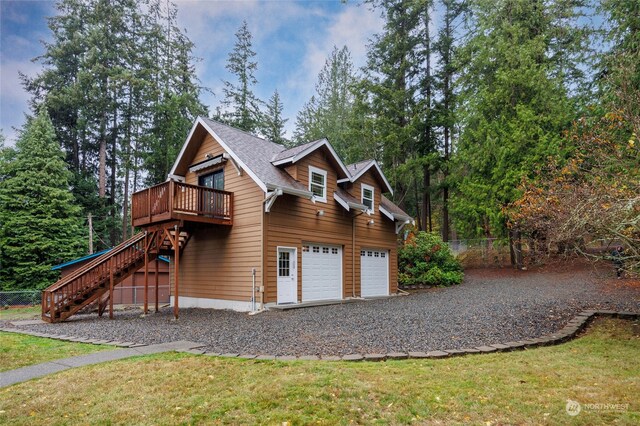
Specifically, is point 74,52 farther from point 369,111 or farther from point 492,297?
point 492,297

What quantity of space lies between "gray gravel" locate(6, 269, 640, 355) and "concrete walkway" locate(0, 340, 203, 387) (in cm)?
51

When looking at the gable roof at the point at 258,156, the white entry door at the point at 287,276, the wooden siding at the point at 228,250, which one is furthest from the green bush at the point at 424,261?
the wooden siding at the point at 228,250

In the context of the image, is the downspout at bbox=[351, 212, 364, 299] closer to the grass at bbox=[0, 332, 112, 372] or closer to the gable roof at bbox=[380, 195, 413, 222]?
the gable roof at bbox=[380, 195, 413, 222]

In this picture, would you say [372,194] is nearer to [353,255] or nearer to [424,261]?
[353,255]

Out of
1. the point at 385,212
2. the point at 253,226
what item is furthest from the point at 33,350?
the point at 385,212

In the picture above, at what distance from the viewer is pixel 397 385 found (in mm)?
4230

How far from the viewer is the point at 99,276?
11414 mm

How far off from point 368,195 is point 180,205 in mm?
8485

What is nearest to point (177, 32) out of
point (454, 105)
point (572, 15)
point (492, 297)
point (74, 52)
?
point (74, 52)

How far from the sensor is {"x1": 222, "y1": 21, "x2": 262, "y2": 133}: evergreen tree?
28438 mm

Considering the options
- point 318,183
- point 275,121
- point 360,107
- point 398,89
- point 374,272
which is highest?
point 275,121

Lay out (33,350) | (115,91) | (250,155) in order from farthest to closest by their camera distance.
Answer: (115,91) < (250,155) < (33,350)

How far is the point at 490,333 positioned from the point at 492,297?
5.89m

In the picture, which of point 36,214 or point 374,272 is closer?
Answer: point 374,272
